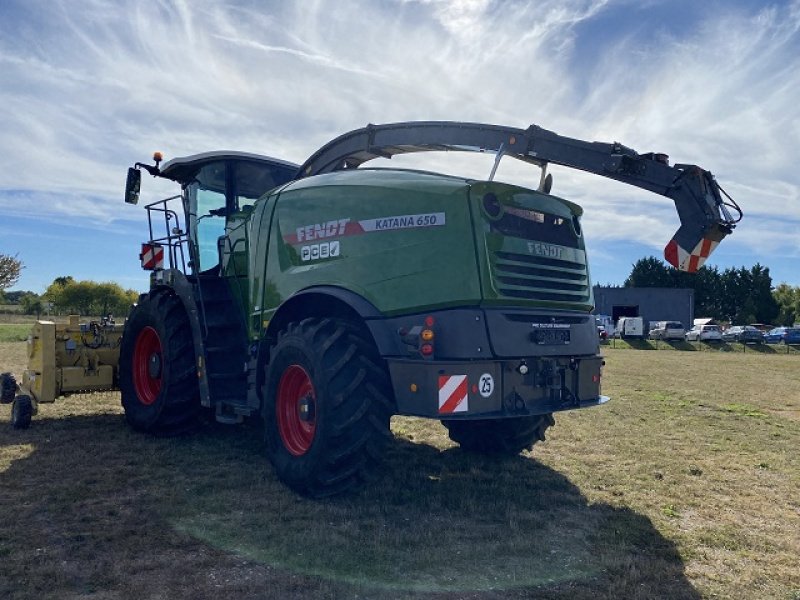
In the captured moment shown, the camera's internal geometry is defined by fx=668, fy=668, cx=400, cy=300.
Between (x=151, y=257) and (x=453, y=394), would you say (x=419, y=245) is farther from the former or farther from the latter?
(x=151, y=257)

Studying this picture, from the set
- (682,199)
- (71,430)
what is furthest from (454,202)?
(71,430)

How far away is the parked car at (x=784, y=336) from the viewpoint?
132 ft

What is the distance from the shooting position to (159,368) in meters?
7.25

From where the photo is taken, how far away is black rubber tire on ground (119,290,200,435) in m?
6.89

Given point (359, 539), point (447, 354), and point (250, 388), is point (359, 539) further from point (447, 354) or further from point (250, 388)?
point (250, 388)

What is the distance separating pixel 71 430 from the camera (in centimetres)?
762

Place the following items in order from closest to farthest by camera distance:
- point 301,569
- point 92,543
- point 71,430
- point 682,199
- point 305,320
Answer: point 301,569, point 92,543, point 305,320, point 682,199, point 71,430

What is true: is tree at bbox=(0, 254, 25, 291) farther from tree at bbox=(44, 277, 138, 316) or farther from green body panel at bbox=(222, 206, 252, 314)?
green body panel at bbox=(222, 206, 252, 314)

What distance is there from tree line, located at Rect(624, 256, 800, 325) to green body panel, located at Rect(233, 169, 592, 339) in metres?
79.4

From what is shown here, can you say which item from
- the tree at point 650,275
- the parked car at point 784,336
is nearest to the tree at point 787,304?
the tree at point 650,275

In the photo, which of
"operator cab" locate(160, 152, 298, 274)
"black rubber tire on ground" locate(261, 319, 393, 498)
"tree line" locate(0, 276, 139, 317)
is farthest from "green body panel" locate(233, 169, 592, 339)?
"tree line" locate(0, 276, 139, 317)

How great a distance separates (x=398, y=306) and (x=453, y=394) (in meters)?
0.79

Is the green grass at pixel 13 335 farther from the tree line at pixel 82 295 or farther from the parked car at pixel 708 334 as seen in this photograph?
the parked car at pixel 708 334

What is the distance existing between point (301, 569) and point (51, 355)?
18.1ft
